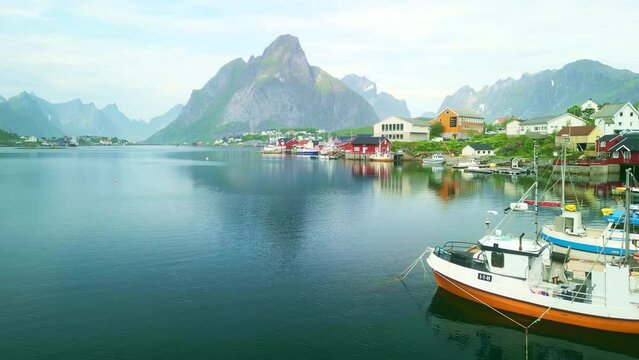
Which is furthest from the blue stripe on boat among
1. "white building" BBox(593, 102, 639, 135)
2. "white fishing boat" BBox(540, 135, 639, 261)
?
"white building" BBox(593, 102, 639, 135)

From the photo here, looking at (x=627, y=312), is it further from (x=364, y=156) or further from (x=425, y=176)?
(x=364, y=156)

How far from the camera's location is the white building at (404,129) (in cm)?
17588

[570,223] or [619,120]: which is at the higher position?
[619,120]

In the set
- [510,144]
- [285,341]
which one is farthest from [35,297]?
[510,144]

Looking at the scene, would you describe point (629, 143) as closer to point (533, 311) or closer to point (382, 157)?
point (382, 157)

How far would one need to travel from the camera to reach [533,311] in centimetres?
2614

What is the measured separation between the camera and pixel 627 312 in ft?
78.4

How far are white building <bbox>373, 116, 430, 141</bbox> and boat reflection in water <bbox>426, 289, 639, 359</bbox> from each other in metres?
153

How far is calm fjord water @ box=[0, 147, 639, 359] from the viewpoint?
2334 cm

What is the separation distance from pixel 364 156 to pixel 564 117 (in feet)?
221

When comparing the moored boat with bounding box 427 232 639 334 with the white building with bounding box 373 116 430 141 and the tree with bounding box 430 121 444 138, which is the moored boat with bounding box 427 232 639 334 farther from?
the tree with bounding box 430 121 444 138

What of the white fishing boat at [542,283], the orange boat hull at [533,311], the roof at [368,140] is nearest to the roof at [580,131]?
the roof at [368,140]

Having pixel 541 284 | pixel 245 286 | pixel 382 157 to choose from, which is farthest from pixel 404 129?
pixel 541 284

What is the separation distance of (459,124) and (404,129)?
22.2 meters
